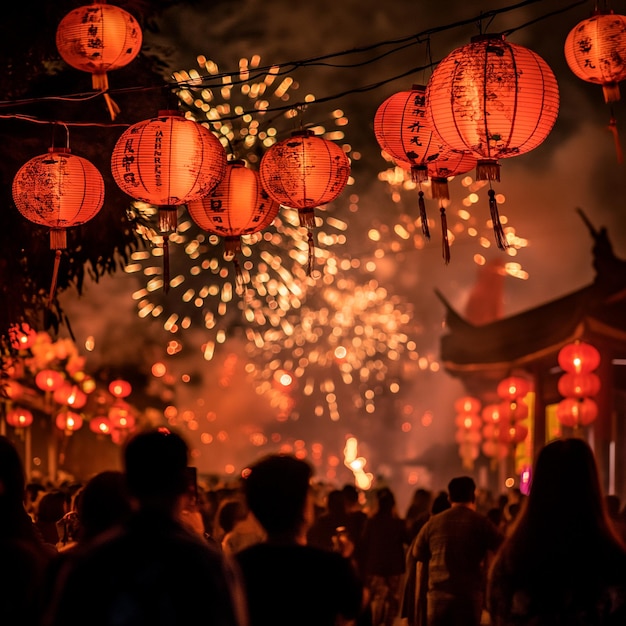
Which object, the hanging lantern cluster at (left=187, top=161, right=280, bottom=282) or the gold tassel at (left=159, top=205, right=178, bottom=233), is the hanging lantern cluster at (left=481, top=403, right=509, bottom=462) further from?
the gold tassel at (left=159, top=205, right=178, bottom=233)

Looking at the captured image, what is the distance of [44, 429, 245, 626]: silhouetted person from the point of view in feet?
8.78

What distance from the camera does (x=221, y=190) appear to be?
777 centimetres

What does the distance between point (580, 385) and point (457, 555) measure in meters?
9.07

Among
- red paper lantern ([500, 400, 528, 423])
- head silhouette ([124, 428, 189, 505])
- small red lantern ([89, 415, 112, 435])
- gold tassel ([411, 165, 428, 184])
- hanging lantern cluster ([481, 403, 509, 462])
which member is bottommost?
hanging lantern cluster ([481, 403, 509, 462])

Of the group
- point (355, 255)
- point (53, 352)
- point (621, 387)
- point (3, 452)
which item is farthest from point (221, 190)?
point (355, 255)

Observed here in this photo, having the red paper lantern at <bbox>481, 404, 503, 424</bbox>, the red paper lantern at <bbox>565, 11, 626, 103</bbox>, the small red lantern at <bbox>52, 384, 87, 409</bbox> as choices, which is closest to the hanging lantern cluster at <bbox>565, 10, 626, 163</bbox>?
the red paper lantern at <bbox>565, 11, 626, 103</bbox>

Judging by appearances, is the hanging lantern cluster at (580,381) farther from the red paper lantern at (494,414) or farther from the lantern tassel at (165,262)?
the lantern tassel at (165,262)

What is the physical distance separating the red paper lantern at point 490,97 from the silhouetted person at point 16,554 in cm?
318

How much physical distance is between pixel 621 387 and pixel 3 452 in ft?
46.3

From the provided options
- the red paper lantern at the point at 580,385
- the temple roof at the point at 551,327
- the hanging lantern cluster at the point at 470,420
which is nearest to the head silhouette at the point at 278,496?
the red paper lantern at the point at 580,385

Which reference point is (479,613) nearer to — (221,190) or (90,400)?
(221,190)

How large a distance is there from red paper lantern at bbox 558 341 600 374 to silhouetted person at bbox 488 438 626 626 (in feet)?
38.9

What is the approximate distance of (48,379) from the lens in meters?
19.1

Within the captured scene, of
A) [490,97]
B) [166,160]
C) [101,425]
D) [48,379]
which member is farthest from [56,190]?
[101,425]
